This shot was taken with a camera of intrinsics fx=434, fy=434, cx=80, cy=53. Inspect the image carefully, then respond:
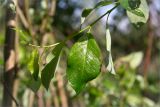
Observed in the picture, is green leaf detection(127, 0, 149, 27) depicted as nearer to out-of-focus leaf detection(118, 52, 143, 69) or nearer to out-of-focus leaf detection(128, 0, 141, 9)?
out-of-focus leaf detection(128, 0, 141, 9)

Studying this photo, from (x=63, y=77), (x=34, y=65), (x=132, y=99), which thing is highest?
(x=34, y=65)

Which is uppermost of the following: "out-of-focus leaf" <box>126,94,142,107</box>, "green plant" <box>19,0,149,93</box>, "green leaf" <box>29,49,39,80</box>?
"green plant" <box>19,0,149,93</box>

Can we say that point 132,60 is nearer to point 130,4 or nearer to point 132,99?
point 132,99

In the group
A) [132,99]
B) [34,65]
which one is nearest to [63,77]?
[132,99]

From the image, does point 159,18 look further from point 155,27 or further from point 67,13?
point 67,13

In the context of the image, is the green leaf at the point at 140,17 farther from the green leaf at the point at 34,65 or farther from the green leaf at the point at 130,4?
the green leaf at the point at 34,65

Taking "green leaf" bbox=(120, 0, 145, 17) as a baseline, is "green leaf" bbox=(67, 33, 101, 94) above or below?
below

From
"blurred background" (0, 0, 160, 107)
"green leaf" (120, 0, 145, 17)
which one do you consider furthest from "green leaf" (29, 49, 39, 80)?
"blurred background" (0, 0, 160, 107)

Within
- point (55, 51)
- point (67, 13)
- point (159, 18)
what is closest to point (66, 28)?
point (67, 13)
